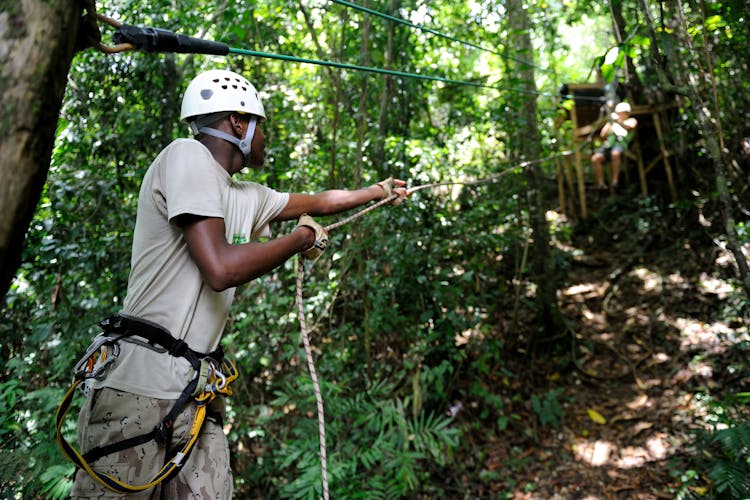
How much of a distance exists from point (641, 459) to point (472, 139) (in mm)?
3482

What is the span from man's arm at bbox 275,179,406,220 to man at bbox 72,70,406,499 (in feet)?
1.55

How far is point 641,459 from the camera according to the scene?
4.80 meters

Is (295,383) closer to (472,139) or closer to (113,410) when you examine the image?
(113,410)

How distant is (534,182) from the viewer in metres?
6.26

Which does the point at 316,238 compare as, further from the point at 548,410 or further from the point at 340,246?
the point at 548,410

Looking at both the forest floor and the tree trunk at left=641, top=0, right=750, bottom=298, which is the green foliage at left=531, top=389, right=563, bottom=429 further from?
the tree trunk at left=641, top=0, right=750, bottom=298

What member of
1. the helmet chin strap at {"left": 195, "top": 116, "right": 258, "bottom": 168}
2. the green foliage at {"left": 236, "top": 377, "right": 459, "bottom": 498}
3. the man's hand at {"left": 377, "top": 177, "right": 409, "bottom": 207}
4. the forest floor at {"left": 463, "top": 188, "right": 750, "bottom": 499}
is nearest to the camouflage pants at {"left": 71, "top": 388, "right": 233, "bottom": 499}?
the helmet chin strap at {"left": 195, "top": 116, "right": 258, "bottom": 168}

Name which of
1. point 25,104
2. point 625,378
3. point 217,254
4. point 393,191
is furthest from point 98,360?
point 625,378

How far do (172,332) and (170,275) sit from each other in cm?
19

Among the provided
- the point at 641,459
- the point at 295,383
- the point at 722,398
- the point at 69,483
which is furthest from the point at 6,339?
the point at 722,398

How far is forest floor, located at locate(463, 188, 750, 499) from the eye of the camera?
15.7ft

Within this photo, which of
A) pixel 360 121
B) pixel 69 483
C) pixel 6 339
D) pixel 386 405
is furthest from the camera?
pixel 360 121

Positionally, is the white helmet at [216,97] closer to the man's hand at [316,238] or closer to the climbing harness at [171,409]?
the man's hand at [316,238]

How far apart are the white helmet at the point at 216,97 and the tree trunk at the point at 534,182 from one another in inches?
163
